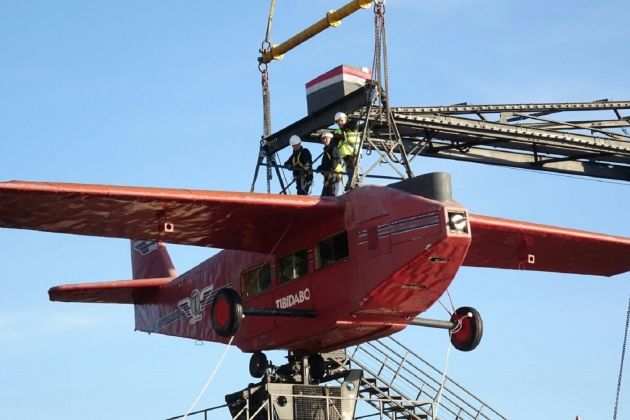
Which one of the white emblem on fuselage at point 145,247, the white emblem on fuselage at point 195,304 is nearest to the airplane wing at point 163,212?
the white emblem on fuselage at point 195,304

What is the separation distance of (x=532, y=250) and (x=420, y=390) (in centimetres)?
445


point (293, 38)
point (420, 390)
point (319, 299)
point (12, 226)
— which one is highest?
point (293, 38)

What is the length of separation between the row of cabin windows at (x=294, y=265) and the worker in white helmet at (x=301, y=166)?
1.96m

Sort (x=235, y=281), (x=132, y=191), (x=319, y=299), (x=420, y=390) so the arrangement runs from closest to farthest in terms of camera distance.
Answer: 1. (x=132, y=191)
2. (x=319, y=299)
3. (x=235, y=281)
4. (x=420, y=390)

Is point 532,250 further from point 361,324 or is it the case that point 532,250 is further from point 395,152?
point 361,324

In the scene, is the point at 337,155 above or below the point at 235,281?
above

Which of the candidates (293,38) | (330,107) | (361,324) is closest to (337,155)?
(330,107)

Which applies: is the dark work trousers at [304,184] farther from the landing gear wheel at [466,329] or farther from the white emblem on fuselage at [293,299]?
the landing gear wheel at [466,329]

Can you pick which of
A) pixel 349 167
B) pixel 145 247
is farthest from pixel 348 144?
pixel 145 247

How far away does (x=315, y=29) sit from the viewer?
2945cm

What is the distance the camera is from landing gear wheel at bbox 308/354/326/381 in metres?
27.0

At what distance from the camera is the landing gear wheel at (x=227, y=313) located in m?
23.5

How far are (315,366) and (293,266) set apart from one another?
307cm

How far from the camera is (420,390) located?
29.0 meters
